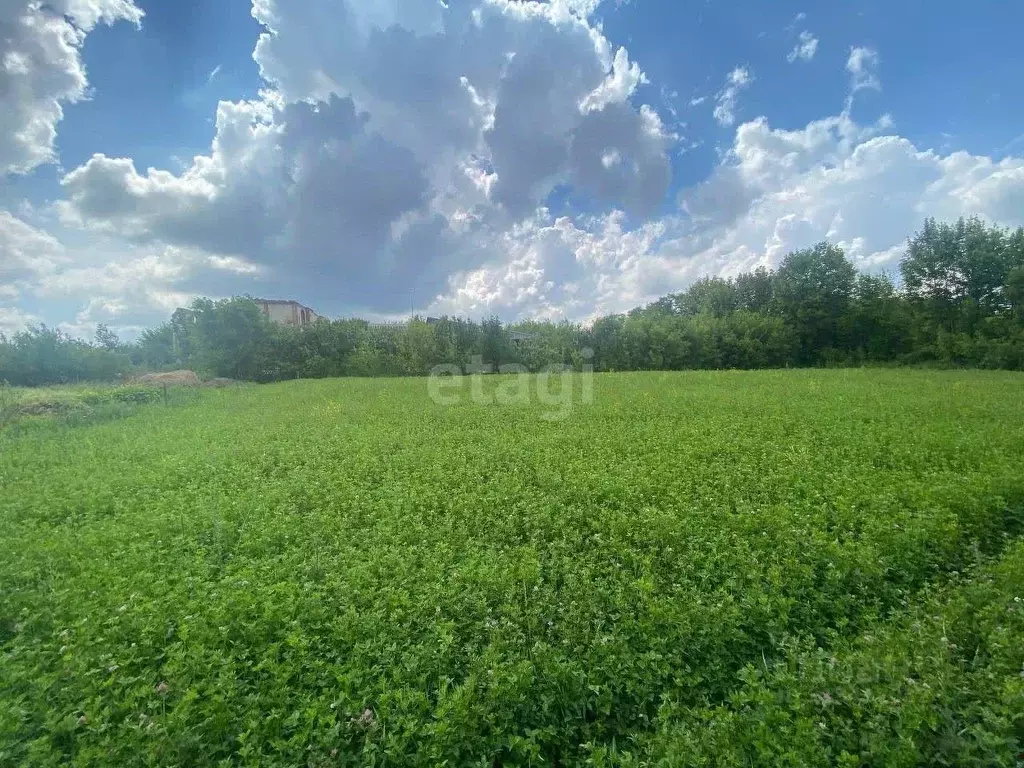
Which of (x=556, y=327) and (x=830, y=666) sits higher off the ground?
(x=556, y=327)

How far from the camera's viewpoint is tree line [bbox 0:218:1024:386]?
33.8 metres

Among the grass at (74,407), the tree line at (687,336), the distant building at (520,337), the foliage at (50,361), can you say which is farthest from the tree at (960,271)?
the foliage at (50,361)

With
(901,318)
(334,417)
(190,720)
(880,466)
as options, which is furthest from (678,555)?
(901,318)

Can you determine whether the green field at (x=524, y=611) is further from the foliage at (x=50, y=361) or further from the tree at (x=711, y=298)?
the tree at (x=711, y=298)

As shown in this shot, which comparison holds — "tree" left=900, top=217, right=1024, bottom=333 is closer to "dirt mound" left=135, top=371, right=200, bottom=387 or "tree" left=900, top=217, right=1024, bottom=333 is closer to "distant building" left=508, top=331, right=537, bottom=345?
"distant building" left=508, top=331, right=537, bottom=345

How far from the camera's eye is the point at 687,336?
41094 millimetres

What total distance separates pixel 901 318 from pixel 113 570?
48472 mm

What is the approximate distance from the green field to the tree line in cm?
3189

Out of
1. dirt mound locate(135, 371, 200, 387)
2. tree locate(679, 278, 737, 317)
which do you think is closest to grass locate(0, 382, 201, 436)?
dirt mound locate(135, 371, 200, 387)

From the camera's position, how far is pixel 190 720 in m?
2.95

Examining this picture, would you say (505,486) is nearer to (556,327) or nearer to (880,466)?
(880,466)

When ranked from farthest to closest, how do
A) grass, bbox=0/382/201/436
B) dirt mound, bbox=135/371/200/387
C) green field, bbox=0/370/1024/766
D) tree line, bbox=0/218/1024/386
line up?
tree line, bbox=0/218/1024/386 < dirt mound, bbox=135/371/200/387 < grass, bbox=0/382/201/436 < green field, bbox=0/370/1024/766

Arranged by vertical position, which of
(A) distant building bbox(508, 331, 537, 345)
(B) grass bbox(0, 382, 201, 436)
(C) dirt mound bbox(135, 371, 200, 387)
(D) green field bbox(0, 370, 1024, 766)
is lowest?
(D) green field bbox(0, 370, 1024, 766)

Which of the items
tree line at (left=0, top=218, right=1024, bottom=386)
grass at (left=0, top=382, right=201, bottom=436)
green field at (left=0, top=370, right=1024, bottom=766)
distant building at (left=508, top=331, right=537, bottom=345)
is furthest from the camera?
distant building at (left=508, top=331, right=537, bottom=345)
